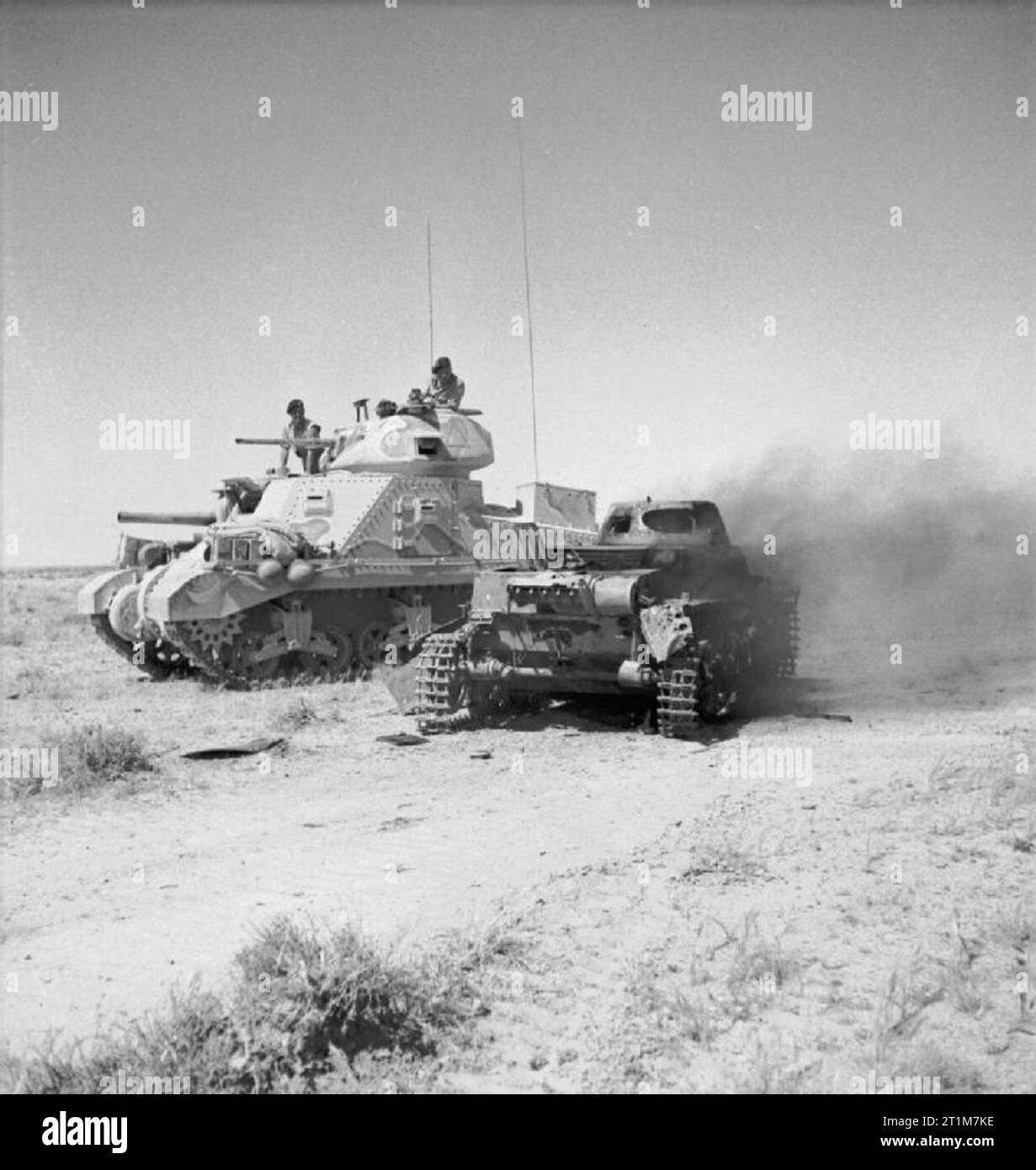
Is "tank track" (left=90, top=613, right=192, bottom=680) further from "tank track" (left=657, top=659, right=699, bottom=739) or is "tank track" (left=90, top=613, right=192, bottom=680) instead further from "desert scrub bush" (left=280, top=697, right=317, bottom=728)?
"tank track" (left=657, top=659, right=699, bottom=739)

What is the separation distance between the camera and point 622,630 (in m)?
10.2

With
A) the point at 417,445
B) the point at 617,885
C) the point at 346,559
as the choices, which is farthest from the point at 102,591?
the point at 617,885

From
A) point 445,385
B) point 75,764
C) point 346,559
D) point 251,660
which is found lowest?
point 75,764

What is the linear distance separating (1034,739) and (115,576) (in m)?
12.8

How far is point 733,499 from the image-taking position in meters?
16.3

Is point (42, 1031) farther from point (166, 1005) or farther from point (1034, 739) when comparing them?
point (1034, 739)

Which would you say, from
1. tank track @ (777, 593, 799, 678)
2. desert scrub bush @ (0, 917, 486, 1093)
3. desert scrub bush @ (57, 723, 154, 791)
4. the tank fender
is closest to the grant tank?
the tank fender

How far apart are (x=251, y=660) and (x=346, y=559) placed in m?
1.96

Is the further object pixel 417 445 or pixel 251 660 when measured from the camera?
pixel 417 445

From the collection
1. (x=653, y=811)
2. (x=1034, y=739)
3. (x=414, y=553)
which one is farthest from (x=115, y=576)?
(x=1034, y=739)

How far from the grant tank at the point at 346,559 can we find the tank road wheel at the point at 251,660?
17 millimetres

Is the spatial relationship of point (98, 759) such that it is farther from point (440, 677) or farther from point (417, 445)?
point (417, 445)

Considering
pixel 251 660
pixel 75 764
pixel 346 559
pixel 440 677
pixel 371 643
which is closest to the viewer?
pixel 75 764

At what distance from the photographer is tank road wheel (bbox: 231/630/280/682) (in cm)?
1470
